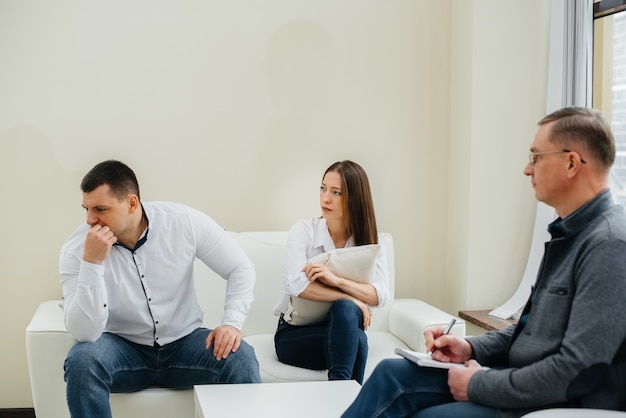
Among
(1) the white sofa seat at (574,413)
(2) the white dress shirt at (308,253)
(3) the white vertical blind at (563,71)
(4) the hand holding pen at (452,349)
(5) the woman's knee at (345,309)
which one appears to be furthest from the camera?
(3) the white vertical blind at (563,71)

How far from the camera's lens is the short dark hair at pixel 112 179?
2785 millimetres

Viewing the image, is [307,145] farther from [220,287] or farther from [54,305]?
[54,305]

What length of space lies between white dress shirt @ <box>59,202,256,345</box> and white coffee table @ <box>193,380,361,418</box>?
42 centimetres

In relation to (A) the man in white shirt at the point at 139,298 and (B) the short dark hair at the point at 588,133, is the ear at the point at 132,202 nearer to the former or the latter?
(A) the man in white shirt at the point at 139,298

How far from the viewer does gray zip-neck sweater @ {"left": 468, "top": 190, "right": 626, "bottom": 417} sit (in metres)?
1.71

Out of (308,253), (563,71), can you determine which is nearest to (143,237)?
(308,253)

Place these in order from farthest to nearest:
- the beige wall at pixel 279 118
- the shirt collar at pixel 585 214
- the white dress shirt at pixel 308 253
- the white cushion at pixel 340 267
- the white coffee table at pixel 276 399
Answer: the beige wall at pixel 279 118 < the white dress shirt at pixel 308 253 < the white cushion at pixel 340 267 < the white coffee table at pixel 276 399 < the shirt collar at pixel 585 214

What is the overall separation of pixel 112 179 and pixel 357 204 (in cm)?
110

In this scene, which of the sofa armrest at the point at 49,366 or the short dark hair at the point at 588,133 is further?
the sofa armrest at the point at 49,366

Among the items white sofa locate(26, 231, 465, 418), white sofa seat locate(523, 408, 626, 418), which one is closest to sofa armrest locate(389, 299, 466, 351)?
white sofa locate(26, 231, 465, 418)

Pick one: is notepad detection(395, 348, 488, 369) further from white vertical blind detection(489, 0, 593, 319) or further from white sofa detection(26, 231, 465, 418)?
white vertical blind detection(489, 0, 593, 319)

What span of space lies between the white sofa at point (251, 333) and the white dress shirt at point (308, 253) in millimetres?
196

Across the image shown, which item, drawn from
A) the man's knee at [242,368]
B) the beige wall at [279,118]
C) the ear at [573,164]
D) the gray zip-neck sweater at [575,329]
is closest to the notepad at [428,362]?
the gray zip-neck sweater at [575,329]

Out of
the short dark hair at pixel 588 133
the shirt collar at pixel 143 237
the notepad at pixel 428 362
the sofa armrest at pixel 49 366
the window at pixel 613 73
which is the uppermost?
the window at pixel 613 73
